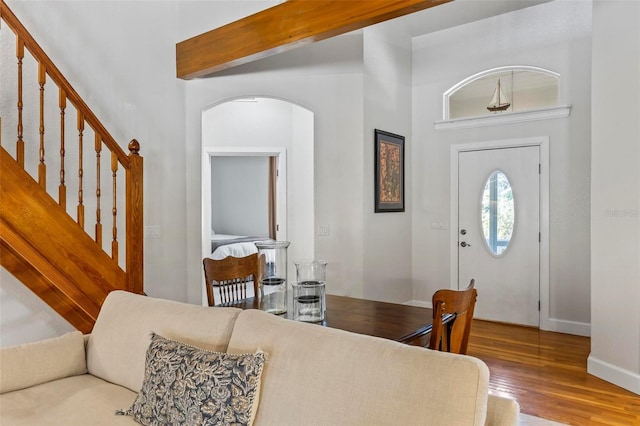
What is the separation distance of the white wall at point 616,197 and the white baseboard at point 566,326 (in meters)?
1.10

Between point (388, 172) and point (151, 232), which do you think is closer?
point (151, 232)

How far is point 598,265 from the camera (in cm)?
352

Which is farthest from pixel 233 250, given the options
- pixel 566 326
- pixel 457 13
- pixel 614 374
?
pixel 614 374

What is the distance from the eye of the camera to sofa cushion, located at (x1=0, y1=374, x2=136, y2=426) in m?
1.81

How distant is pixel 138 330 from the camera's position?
6.97 feet

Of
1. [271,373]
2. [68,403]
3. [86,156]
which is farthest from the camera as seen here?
[86,156]

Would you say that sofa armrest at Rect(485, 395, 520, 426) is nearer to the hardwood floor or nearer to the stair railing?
the hardwood floor

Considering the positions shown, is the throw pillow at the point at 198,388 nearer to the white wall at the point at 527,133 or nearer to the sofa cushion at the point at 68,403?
the sofa cushion at the point at 68,403

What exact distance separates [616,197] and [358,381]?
2856 mm

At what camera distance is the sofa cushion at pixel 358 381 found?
1.28 m

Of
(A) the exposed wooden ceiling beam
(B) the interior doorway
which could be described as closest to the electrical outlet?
(A) the exposed wooden ceiling beam

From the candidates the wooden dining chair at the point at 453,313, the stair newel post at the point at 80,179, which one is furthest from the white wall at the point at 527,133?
the stair newel post at the point at 80,179

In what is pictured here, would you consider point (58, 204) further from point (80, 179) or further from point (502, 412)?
point (502, 412)

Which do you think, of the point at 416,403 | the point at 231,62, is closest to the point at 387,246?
the point at 231,62
